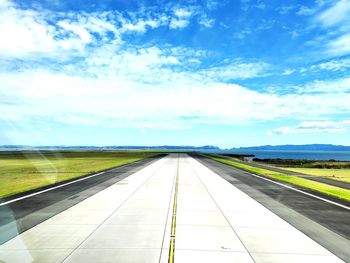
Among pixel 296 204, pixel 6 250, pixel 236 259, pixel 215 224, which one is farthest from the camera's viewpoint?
pixel 296 204

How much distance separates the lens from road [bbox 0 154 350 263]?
8422mm

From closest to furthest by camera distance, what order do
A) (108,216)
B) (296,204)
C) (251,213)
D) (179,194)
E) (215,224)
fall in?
1. (215,224)
2. (108,216)
3. (251,213)
4. (296,204)
5. (179,194)

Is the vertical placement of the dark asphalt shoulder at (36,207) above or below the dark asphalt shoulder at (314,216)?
above

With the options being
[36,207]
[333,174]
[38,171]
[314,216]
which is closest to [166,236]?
[314,216]

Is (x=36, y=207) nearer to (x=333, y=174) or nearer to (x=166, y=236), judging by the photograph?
(x=166, y=236)

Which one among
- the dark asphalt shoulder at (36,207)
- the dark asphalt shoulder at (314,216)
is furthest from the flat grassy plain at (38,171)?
the dark asphalt shoulder at (314,216)

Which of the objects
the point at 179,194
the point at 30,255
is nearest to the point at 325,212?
the point at 179,194

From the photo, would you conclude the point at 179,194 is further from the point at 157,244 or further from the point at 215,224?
the point at 157,244

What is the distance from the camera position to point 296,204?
1656 centimetres

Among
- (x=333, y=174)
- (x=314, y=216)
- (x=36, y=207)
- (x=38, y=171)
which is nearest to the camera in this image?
(x=314, y=216)

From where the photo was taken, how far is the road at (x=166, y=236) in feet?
27.6

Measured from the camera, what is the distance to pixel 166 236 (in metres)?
10.2

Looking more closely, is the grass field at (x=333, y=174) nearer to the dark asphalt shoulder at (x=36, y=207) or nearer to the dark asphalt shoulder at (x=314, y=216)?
the dark asphalt shoulder at (x=314, y=216)

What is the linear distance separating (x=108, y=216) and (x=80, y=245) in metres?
3.82
